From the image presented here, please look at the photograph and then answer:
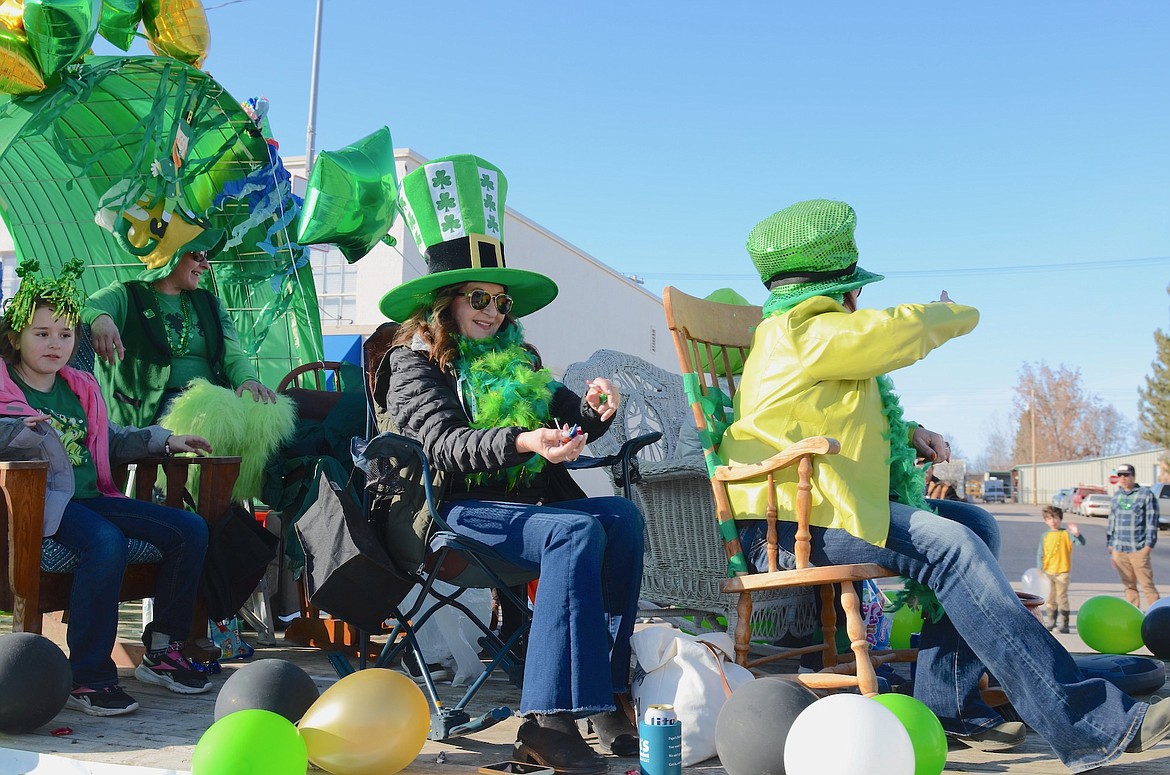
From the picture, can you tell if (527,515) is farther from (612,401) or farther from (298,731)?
(298,731)

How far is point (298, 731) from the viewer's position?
2.32 m

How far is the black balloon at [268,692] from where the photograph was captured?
2.54 metres

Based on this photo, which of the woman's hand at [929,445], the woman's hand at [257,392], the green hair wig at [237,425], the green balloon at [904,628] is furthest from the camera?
the green balloon at [904,628]

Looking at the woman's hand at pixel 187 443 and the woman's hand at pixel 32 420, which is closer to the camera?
the woman's hand at pixel 32 420

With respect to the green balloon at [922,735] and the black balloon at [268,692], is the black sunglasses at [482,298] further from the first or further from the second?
the green balloon at [922,735]

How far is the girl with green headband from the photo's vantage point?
302cm

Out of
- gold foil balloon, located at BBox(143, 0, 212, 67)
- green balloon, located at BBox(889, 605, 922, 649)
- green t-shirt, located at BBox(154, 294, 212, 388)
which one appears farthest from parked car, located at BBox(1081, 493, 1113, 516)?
green t-shirt, located at BBox(154, 294, 212, 388)

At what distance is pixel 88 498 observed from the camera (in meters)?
3.33

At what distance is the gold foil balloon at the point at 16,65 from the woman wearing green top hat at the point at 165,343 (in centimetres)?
97

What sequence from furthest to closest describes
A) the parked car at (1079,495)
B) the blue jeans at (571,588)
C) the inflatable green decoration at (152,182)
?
1. the parked car at (1079,495)
2. the inflatable green decoration at (152,182)
3. the blue jeans at (571,588)

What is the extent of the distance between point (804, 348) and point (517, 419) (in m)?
0.84

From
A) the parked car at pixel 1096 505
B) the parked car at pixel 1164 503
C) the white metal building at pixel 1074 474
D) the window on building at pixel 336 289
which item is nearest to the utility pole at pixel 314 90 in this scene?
the window on building at pixel 336 289

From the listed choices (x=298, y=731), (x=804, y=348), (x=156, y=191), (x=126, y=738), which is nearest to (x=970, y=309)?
(x=804, y=348)

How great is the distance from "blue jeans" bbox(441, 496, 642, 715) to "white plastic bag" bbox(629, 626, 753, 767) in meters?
0.13
